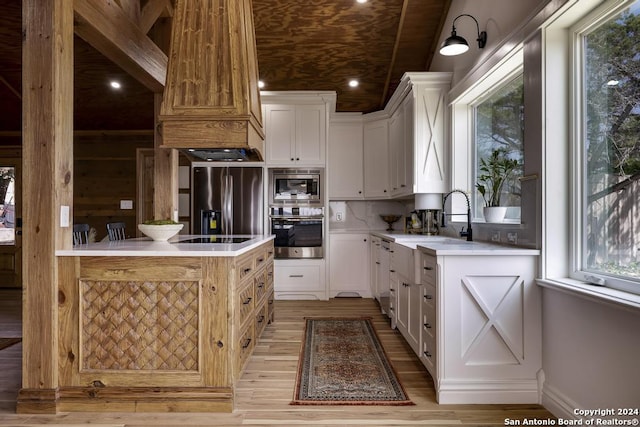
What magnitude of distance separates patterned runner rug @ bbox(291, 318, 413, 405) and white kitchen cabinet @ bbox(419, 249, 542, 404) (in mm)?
355

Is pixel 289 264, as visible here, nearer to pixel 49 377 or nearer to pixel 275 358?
pixel 275 358

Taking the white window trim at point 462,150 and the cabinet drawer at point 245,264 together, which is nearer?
the cabinet drawer at point 245,264

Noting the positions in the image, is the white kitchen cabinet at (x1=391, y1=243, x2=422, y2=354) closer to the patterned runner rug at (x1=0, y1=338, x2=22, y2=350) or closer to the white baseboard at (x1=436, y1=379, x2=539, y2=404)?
the white baseboard at (x1=436, y1=379, x2=539, y2=404)

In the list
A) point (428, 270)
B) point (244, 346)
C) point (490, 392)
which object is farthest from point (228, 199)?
point (490, 392)

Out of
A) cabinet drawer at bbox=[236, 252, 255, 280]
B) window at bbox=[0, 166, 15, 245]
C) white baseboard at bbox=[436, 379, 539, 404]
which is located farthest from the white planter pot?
window at bbox=[0, 166, 15, 245]

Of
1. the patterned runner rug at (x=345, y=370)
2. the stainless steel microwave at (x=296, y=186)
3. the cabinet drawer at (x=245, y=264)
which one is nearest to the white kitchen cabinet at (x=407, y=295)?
the patterned runner rug at (x=345, y=370)

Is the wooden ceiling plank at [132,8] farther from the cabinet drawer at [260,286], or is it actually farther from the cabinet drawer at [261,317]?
the cabinet drawer at [261,317]

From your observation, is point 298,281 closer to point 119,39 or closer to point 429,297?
point 429,297

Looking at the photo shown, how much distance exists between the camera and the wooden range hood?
2746 millimetres

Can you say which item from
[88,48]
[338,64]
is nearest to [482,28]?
[338,64]

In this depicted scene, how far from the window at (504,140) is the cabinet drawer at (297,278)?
222 cm

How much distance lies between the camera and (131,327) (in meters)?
2.21

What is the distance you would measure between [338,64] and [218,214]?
7.90 ft

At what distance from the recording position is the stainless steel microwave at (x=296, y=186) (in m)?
5.05
